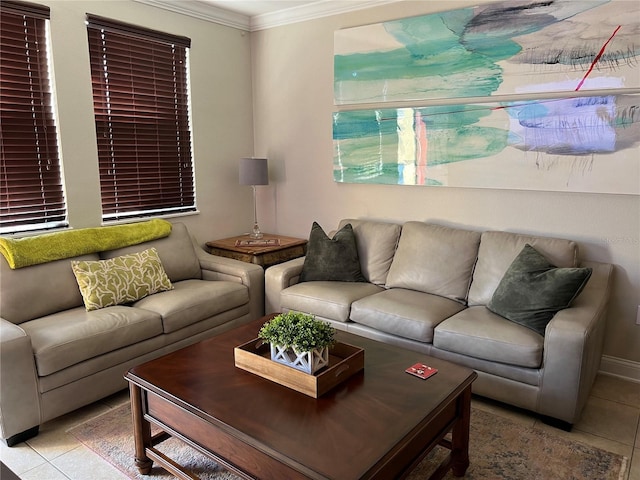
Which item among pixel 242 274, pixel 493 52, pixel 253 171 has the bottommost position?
pixel 242 274

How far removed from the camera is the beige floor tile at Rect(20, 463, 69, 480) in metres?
2.12

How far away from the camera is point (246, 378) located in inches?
79.6

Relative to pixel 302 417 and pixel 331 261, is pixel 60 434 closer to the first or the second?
pixel 302 417

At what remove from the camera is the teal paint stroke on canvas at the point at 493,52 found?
2752 millimetres

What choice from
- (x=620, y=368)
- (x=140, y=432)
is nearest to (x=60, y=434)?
(x=140, y=432)

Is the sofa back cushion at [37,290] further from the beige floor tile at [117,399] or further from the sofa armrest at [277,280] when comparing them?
the sofa armrest at [277,280]

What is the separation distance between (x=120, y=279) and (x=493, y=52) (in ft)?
9.10

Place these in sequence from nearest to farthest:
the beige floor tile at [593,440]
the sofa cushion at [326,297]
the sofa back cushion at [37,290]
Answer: the beige floor tile at [593,440]
the sofa back cushion at [37,290]
the sofa cushion at [326,297]

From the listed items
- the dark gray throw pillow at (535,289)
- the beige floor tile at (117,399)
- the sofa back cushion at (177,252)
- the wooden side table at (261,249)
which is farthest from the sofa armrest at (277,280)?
the dark gray throw pillow at (535,289)

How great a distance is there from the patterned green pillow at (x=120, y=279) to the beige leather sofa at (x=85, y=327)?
57mm

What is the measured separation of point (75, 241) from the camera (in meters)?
3.06

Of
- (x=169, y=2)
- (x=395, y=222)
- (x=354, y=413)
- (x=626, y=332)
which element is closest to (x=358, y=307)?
(x=395, y=222)

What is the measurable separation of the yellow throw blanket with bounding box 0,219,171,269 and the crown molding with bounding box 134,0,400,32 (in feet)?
5.46

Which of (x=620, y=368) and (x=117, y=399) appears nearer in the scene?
(x=117, y=399)
